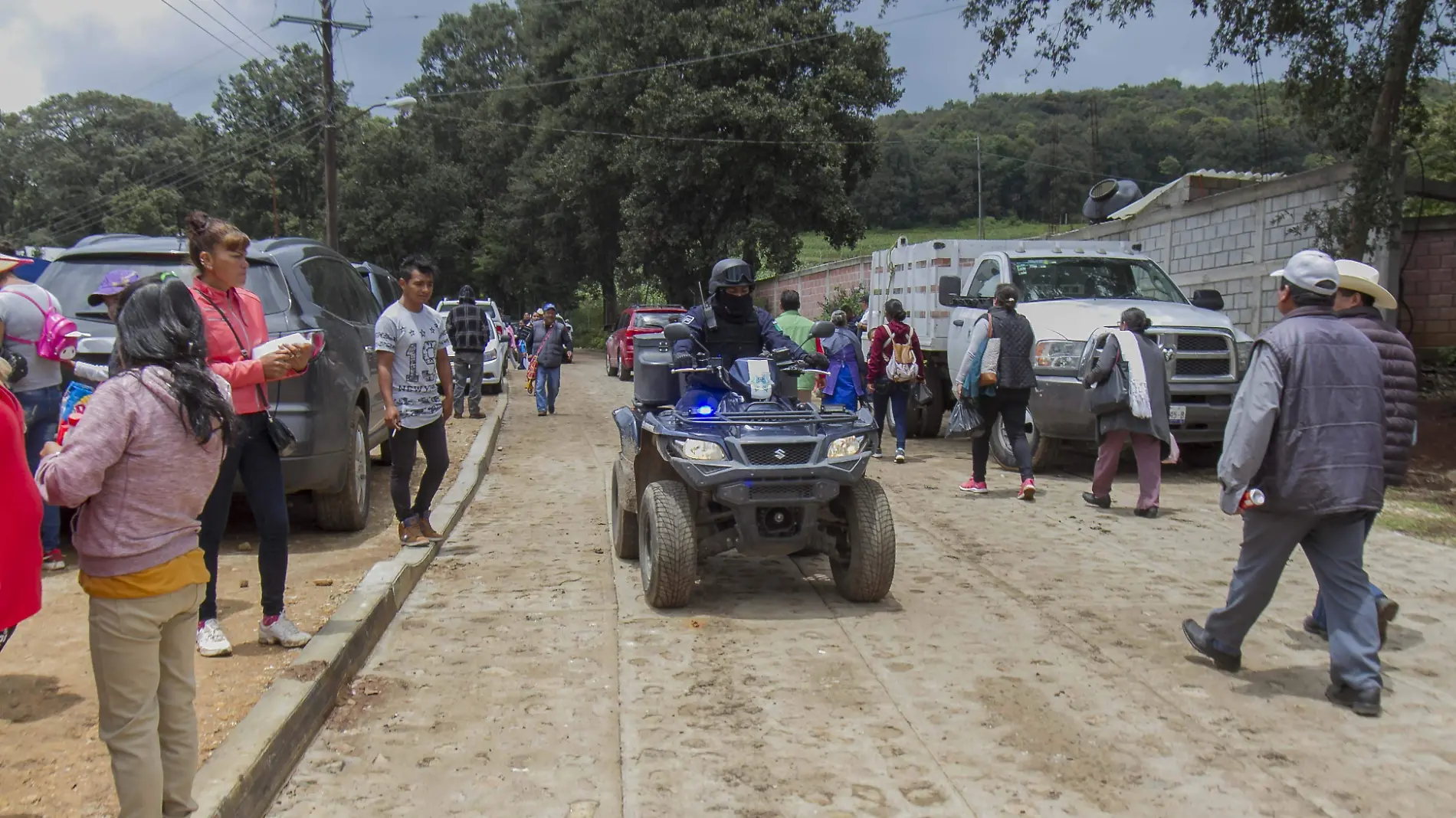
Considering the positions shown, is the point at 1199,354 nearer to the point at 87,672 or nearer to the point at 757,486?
the point at 757,486

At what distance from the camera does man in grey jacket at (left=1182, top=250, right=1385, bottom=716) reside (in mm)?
4742

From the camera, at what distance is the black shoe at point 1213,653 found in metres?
5.20

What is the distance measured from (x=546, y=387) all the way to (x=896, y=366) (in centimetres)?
670

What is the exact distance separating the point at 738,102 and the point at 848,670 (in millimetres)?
27534

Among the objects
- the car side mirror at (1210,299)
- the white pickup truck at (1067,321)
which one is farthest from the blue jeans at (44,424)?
the car side mirror at (1210,299)

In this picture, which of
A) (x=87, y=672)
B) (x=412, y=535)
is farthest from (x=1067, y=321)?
(x=87, y=672)

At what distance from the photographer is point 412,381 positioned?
7031mm

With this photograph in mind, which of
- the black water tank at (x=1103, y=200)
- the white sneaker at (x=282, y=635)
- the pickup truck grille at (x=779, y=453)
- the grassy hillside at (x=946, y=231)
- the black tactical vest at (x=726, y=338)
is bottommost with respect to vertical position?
the white sneaker at (x=282, y=635)

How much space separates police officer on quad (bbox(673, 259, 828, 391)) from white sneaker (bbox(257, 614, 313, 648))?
265cm

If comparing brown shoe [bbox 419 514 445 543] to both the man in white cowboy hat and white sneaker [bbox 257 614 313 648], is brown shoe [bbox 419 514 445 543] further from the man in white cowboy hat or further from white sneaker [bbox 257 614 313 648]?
the man in white cowboy hat

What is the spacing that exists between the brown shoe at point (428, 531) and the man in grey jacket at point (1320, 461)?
4858 mm

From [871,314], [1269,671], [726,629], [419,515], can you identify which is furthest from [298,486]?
[871,314]

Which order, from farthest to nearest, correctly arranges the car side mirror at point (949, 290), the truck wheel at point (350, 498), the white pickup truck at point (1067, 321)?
the car side mirror at point (949, 290) → the white pickup truck at point (1067, 321) → the truck wheel at point (350, 498)

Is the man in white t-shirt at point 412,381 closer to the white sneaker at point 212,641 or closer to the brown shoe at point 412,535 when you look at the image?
the brown shoe at point 412,535
